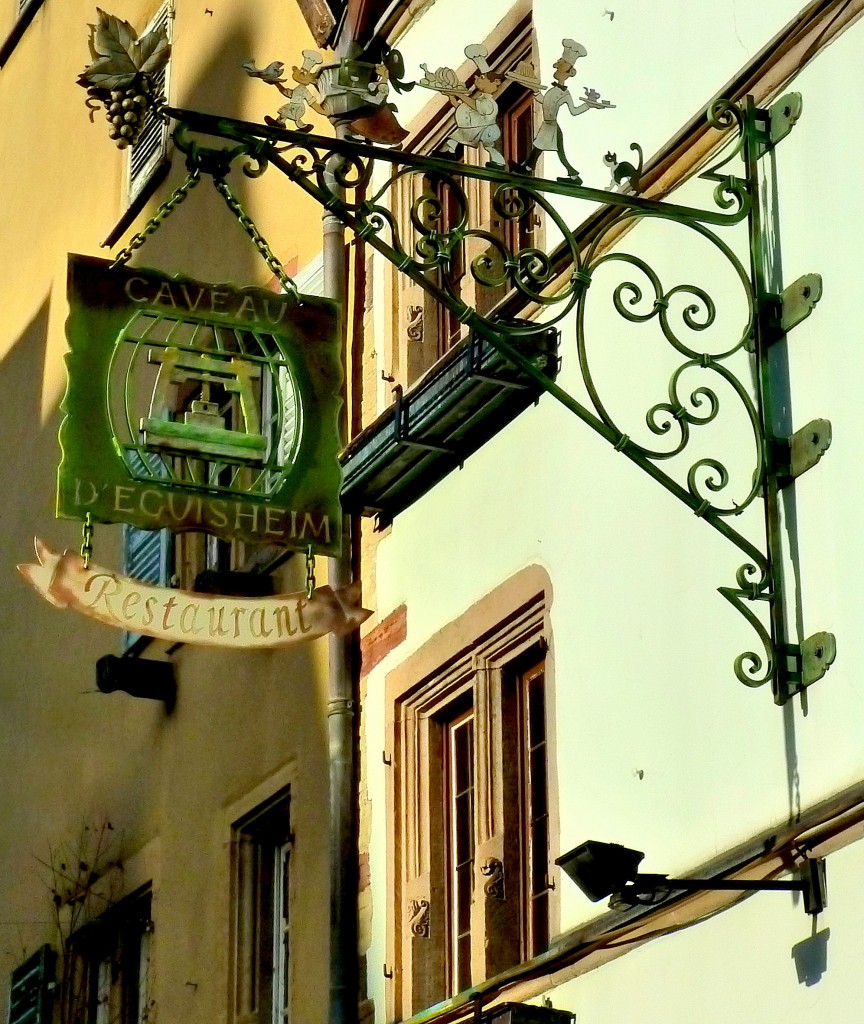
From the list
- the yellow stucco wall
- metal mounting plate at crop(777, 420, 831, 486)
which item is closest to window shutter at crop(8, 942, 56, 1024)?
the yellow stucco wall

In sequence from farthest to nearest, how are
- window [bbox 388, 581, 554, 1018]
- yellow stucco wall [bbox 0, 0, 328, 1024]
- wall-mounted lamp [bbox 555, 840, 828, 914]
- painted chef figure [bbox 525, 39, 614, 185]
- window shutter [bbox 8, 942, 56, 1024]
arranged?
window shutter [bbox 8, 942, 56, 1024] → yellow stucco wall [bbox 0, 0, 328, 1024] → window [bbox 388, 581, 554, 1018] → painted chef figure [bbox 525, 39, 614, 185] → wall-mounted lamp [bbox 555, 840, 828, 914]

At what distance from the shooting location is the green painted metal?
8180 millimetres

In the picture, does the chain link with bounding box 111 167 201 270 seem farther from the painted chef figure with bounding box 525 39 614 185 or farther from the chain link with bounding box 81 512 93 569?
the painted chef figure with bounding box 525 39 614 185

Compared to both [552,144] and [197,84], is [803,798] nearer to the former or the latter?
[552,144]

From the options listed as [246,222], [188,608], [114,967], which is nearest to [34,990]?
[114,967]

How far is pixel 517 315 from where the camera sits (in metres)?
10.6

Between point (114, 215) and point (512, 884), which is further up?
point (114, 215)

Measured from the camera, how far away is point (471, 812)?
10.4 m

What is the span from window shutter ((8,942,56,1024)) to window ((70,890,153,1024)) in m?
0.21

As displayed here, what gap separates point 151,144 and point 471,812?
266 inches

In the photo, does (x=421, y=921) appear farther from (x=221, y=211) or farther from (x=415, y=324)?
(x=221, y=211)

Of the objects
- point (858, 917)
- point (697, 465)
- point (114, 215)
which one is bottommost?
point (858, 917)

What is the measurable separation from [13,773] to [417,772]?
18.3 ft

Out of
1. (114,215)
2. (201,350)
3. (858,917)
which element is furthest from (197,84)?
(858,917)
